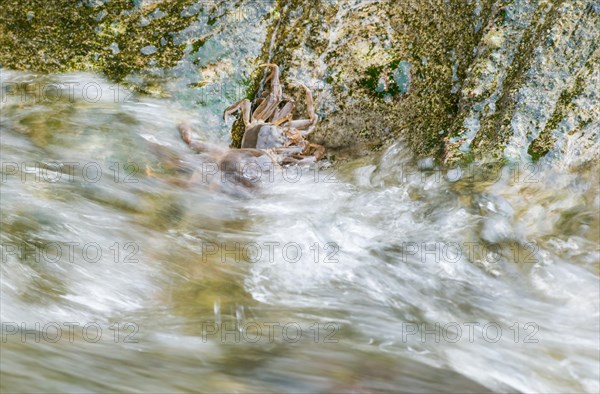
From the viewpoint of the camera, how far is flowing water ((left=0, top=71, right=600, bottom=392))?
258 cm

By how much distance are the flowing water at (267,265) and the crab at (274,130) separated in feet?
0.37

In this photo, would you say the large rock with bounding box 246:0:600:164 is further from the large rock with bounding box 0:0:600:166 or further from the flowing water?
the flowing water

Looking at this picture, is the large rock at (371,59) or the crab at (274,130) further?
the crab at (274,130)

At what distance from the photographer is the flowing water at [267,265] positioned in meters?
2.58

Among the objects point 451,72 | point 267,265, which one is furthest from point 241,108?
point 451,72

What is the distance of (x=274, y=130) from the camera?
14.5ft

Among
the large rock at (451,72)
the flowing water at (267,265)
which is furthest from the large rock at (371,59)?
the flowing water at (267,265)

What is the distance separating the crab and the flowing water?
113mm

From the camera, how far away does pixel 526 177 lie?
4.15 metres

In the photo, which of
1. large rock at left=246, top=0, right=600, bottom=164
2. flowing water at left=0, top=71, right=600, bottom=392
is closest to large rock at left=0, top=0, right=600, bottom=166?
large rock at left=246, top=0, right=600, bottom=164

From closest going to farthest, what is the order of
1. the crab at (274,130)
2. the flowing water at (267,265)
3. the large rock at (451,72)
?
1. the flowing water at (267,265)
2. the large rock at (451,72)
3. the crab at (274,130)

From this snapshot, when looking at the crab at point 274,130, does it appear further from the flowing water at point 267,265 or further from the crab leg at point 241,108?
the flowing water at point 267,265

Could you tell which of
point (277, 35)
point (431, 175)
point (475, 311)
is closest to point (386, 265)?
point (475, 311)

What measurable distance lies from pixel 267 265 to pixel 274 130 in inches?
46.8
